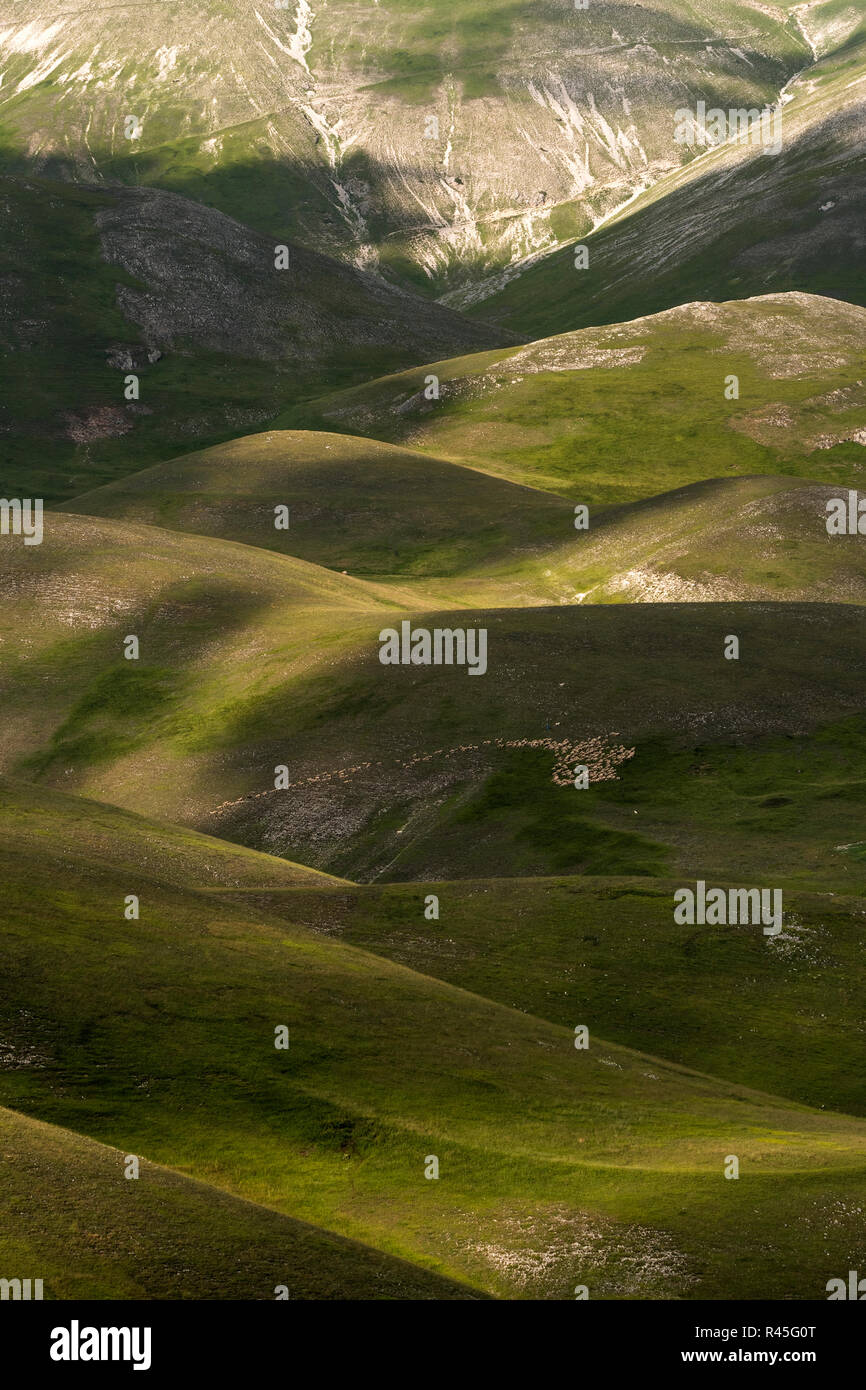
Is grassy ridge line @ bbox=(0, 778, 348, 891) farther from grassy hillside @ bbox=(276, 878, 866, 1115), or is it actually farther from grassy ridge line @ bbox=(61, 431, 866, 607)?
grassy ridge line @ bbox=(61, 431, 866, 607)

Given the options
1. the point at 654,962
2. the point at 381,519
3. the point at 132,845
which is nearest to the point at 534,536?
the point at 381,519

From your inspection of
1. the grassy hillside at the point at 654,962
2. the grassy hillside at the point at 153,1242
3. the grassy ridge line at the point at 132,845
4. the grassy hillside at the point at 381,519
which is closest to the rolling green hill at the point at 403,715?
the grassy hillside at the point at 654,962

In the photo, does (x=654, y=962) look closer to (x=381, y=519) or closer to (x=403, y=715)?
(x=403, y=715)

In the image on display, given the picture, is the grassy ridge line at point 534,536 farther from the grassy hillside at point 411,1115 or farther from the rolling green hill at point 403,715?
the grassy hillside at point 411,1115
